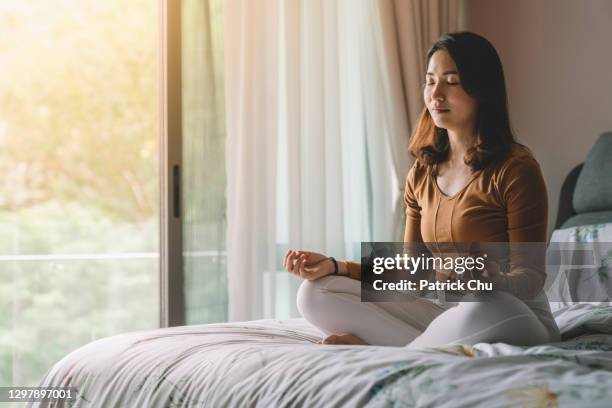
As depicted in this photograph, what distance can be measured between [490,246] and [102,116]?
17.8ft

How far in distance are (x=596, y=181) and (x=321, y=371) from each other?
1.89m

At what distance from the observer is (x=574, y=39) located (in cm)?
339

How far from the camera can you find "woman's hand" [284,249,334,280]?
5.93ft

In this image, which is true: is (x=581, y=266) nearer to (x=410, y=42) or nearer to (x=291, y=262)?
(x=291, y=262)

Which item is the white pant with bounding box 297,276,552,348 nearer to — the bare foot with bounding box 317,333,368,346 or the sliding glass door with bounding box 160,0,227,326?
the bare foot with bounding box 317,333,368,346

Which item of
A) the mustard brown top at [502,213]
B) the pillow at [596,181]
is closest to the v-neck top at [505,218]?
the mustard brown top at [502,213]

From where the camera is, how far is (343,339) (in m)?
1.71

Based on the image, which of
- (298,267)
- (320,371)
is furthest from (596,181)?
(320,371)

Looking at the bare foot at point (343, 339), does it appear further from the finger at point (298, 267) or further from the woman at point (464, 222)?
the finger at point (298, 267)

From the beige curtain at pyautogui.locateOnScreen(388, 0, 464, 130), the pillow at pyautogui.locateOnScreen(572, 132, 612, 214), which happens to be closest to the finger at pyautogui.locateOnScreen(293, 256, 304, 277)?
the pillow at pyautogui.locateOnScreen(572, 132, 612, 214)

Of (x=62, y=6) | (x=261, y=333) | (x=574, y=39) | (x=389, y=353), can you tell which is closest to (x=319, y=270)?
(x=261, y=333)

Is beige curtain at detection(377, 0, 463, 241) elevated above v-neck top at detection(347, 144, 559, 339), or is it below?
above

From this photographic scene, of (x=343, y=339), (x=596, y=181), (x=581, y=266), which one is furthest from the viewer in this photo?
(x=596, y=181)

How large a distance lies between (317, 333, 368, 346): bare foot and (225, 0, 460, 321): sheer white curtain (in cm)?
139
